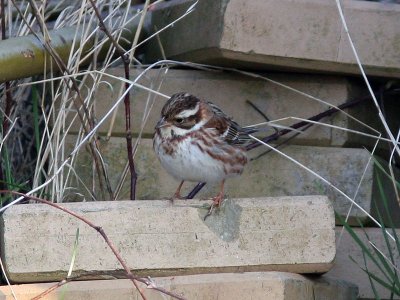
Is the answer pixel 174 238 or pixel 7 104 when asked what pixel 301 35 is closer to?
pixel 174 238

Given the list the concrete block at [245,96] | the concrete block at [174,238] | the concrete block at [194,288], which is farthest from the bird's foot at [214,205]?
the concrete block at [245,96]

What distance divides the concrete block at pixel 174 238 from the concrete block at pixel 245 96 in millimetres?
989

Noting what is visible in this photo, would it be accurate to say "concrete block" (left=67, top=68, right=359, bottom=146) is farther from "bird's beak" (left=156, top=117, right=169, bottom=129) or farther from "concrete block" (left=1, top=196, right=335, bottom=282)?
"concrete block" (left=1, top=196, right=335, bottom=282)

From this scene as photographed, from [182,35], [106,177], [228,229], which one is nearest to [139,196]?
[106,177]

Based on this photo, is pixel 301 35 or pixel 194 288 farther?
pixel 301 35

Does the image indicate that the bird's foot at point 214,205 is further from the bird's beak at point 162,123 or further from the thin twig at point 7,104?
the thin twig at point 7,104

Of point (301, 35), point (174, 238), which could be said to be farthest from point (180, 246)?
point (301, 35)

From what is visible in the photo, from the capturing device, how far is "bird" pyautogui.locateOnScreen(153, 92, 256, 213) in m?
3.84

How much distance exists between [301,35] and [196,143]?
63 centimetres

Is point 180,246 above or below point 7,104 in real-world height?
below

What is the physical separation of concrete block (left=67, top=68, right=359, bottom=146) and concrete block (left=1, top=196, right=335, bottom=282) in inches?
38.9

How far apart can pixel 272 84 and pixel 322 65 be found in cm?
31

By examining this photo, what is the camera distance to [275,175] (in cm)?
431

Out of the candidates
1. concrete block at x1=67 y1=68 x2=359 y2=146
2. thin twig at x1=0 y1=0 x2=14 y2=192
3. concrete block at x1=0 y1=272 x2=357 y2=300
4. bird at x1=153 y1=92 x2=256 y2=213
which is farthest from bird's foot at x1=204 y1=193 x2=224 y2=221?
thin twig at x1=0 y1=0 x2=14 y2=192
